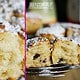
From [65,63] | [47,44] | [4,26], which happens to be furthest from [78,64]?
[4,26]

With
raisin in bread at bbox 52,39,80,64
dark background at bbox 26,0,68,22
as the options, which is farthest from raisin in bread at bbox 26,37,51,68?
dark background at bbox 26,0,68,22

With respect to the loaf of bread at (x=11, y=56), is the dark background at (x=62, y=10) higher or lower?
higher

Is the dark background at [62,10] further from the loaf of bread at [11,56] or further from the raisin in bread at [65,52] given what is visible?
the loaf of bread at [11,56]

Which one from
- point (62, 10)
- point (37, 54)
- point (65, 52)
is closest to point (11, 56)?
point (37, 54)

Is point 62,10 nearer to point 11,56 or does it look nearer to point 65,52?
point 65,52

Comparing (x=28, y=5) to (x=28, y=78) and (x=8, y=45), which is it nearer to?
(x=8, y=45)

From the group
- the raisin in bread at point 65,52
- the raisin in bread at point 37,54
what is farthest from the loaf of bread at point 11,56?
the raisin in bread at point 65,52
